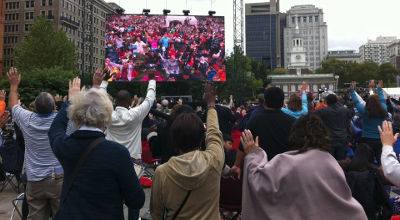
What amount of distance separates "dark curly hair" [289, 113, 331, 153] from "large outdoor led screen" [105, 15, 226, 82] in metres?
22.7

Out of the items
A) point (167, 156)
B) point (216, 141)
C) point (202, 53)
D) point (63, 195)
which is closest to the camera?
point (63, 195)

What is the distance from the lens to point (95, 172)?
2.31 m

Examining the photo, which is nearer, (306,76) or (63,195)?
(63,195)

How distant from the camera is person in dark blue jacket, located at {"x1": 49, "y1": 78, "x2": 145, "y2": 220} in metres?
2.31

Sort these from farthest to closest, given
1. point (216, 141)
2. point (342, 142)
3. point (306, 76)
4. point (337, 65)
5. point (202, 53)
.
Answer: point (306, 76) < point (337, 65) < point (202, 53) < point (342, 142) < point (216, 141)

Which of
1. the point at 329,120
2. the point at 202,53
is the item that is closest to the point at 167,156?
the point at 329,120

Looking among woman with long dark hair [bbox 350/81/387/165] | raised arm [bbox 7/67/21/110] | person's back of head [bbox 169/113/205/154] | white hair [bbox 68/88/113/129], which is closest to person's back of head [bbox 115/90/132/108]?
raised arm [bbox 7/67/21/110]

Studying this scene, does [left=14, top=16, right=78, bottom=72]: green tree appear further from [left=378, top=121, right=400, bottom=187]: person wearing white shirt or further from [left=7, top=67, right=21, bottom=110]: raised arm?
[left=378, top=121, right=400, bottom=187]: person wearing white shirt

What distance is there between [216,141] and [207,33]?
932 inches

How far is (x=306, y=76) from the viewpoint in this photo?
3824 inches

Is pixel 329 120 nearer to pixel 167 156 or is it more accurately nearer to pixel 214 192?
pixel 167 156

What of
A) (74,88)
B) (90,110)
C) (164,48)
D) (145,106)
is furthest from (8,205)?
(164,48)

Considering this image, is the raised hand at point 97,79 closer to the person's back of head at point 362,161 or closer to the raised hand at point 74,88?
the raised hand at point 74,88

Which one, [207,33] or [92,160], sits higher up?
[207,33]
